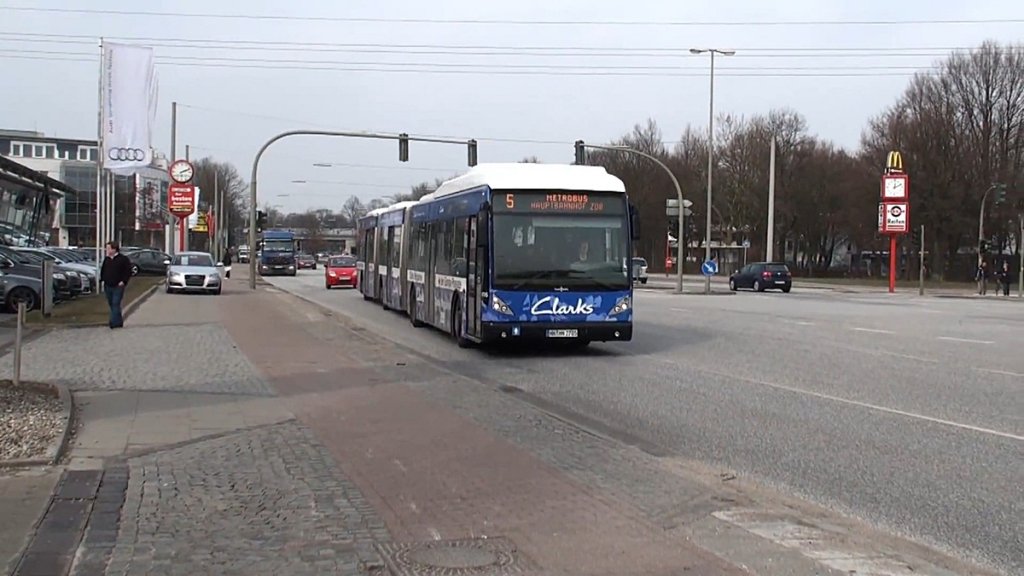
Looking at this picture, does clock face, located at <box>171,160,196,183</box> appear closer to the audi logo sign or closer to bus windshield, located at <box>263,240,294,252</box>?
the audi logo sign

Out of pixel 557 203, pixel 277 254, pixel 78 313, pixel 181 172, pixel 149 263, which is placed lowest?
pixel 78 313

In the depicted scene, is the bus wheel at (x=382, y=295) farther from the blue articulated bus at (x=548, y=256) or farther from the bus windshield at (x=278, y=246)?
the bus windshield at (x=278, y=246)

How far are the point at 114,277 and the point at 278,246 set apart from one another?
49.6m

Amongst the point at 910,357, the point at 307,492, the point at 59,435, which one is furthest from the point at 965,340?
the point at 59,435

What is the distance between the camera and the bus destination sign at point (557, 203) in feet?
55.0

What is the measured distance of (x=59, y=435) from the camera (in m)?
9.09

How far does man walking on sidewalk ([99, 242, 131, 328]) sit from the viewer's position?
810 inches

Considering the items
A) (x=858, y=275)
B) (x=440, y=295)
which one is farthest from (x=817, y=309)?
(x=858, y=275)

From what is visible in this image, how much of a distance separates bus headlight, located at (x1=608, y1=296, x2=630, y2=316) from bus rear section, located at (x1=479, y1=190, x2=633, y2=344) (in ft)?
0.05

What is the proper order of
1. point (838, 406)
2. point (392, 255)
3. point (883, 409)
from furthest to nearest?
point (392, 255), point (838, 406), point (883, 409)

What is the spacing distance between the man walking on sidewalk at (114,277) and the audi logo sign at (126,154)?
6781 millimetres

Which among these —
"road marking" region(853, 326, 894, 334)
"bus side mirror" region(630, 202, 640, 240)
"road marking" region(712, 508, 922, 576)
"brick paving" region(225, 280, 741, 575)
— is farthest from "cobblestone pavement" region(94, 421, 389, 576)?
"road marking" region(853, 326, 894, 334)

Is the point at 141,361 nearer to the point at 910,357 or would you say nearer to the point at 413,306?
the point at 413,306

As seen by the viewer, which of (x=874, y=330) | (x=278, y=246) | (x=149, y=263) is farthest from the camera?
(x=278, y=246)
